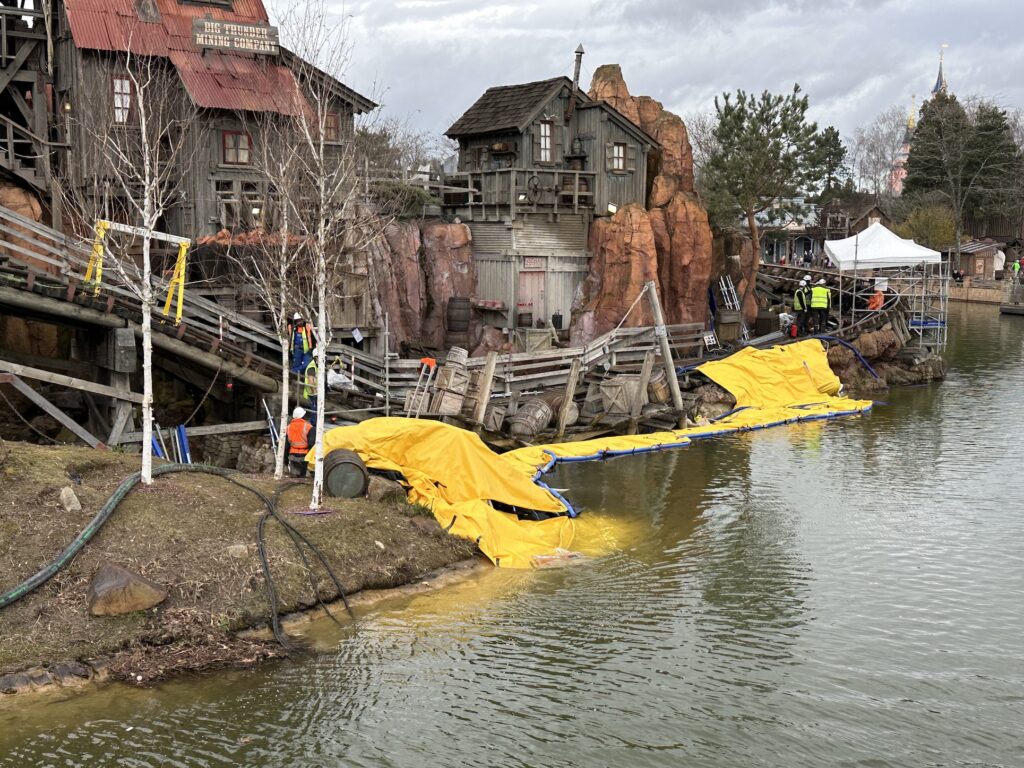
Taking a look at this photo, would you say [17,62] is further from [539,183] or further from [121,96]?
[539,183]

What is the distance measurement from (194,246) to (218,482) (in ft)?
44.1

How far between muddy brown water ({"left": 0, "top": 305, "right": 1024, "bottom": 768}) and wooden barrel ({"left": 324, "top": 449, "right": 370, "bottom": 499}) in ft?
9.37

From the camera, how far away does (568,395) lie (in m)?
30.1

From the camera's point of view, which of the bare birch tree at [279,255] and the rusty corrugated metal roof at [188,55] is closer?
the bare birch tree at [279,255]

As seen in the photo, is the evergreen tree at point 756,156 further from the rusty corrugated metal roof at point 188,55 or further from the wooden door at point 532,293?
the rusty corrugated metal roof at point 188,55

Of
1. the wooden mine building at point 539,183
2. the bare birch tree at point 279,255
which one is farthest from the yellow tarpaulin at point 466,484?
the wooden mine building at point 539,183

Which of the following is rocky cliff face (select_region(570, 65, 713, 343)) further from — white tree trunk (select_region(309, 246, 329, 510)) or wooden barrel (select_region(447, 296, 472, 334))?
white tree trunk (select_region(309, 246, 329, 510))

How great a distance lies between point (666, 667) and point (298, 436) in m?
8.82

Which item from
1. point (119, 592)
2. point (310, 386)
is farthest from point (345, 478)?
point (310, 386)

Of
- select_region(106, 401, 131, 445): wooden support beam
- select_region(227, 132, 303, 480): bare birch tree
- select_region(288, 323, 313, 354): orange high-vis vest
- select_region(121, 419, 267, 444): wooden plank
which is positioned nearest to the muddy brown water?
select_region(227, 132, 303, 480): bare birch tree

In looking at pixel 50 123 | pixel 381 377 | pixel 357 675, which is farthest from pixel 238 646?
pixel 50 123

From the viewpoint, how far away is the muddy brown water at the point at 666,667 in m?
12.7

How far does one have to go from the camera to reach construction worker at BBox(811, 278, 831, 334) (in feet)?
132

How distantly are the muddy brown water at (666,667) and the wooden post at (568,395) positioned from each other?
17.8 ft
